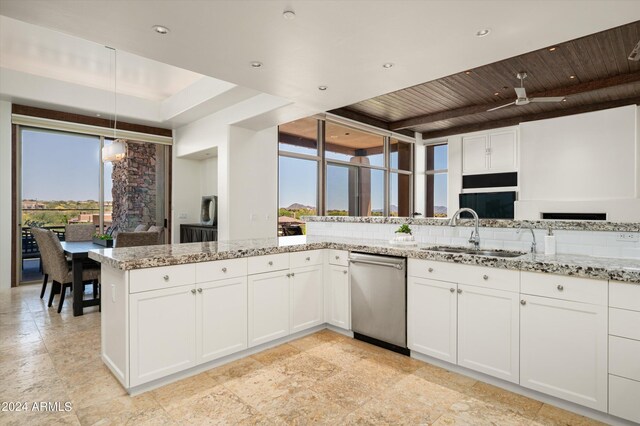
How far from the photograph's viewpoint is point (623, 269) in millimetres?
1803

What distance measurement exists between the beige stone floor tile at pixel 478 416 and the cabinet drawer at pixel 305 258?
160cm

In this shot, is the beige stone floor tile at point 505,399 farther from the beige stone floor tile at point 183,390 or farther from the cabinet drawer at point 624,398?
the beige stone floor tile at point 183,390

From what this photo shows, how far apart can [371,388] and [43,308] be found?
13.3ft

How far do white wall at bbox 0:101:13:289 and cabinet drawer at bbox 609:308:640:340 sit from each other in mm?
6993

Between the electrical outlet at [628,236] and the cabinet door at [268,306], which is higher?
the electrical outlet at [628,236]

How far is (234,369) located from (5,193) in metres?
4.96

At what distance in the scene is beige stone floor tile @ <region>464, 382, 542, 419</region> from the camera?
2.04 m

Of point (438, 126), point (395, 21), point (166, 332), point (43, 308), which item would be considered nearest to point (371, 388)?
point (166, 332)

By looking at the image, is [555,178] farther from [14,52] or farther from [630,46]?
[14,52]

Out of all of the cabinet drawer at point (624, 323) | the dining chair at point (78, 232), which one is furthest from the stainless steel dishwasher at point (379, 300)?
the dining chair at point (78, 232)

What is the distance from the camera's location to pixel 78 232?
5.23 meters

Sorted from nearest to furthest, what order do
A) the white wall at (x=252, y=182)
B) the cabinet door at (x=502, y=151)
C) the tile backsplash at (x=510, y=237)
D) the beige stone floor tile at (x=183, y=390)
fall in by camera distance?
1. the beige stone floor tile at (x=183, y=390)
2. the tile backsplash at (x=510, y=237)
3. the white wall at (x=252, y=182)
4. the cabinet door at (x=502, y=151)

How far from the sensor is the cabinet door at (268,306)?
9.10 ft

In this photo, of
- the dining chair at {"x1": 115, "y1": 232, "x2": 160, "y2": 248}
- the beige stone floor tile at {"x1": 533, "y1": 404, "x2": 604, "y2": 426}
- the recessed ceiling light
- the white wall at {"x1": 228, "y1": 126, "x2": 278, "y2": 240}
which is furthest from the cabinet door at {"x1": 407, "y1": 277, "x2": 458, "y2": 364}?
the white wall at {"x1": 228, "y1": 126, "x2": 278, "y2": 240}
